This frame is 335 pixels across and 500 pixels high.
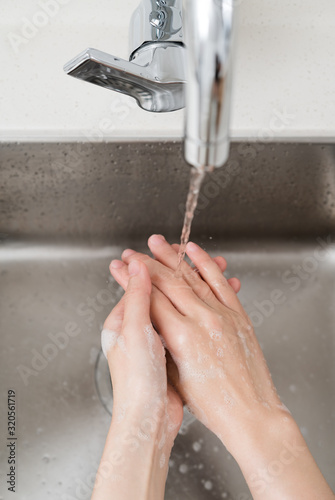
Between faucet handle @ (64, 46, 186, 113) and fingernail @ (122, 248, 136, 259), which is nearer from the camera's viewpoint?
faucet handle @ (64, 46, 186, 113)

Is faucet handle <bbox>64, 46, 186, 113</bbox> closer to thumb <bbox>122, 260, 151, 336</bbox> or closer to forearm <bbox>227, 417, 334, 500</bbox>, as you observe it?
thumb <bbox>122, 260, 151, 336</bbox>

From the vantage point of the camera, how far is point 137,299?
2.03ft

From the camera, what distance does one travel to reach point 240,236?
0.79 meters

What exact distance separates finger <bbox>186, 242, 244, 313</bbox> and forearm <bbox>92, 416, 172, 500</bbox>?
0.23 meters

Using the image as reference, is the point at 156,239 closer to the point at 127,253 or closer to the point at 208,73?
the point at 127,253

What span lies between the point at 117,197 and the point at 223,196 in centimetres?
18

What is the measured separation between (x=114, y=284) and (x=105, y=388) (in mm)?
177

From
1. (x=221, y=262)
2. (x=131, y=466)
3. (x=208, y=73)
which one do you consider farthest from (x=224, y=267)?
(x=208, y=73)

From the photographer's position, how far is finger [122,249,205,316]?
65cm

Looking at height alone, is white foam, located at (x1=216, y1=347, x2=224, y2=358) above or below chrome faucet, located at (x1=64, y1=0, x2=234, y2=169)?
below

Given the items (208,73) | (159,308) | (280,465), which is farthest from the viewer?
(159,308)

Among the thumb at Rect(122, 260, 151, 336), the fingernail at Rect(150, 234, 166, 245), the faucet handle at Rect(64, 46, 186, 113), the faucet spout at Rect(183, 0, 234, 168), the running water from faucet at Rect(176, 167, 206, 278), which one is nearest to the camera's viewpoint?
the faucet spout at Rect(183, 0, 234, 168)

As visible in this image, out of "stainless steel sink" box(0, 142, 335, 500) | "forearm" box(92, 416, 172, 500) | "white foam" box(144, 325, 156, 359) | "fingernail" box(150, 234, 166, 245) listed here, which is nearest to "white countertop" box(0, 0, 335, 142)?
"stainless steel sink" box(0, 142, 335, 500)

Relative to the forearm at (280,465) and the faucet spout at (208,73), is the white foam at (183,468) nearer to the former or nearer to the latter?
the forearm at (280,465)
